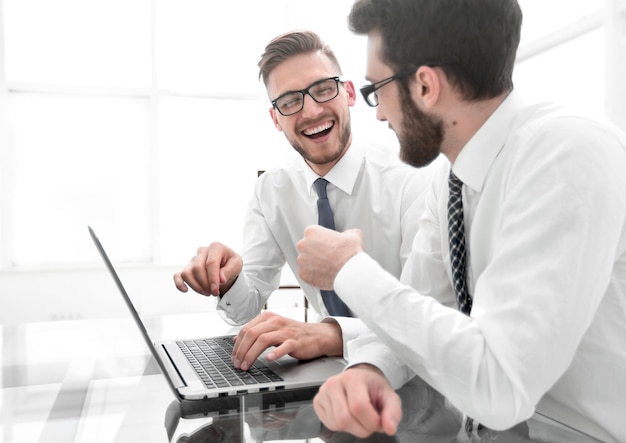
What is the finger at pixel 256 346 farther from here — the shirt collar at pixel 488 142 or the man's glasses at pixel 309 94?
the man's glasses at pixel 309 94

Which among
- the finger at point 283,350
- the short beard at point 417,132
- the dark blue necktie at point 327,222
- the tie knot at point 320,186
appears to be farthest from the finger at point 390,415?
the tie knot at point 320,186

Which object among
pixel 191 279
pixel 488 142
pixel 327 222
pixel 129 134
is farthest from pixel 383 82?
pixel 129 134

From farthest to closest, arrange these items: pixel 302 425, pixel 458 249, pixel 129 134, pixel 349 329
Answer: pixel 129 134
pixel 349 329
pixel 458 249
pixel 302 425

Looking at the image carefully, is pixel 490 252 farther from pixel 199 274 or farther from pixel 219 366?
pixel 199 274

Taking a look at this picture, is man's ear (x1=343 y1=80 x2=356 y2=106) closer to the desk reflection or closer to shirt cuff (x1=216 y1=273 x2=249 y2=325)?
shirt cuff (x1=216 y1=273 x2=249 y2=325)

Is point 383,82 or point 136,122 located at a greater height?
point 136,122

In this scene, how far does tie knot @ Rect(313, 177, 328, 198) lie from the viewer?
2136 millimetres

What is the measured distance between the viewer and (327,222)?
2.05m

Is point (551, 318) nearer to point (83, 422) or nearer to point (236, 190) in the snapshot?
point (83, 422)

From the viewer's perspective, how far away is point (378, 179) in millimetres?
2184

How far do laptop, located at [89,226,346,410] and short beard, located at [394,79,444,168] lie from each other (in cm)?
47

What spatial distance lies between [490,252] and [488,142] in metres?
0.20

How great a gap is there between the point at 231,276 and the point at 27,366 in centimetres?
62

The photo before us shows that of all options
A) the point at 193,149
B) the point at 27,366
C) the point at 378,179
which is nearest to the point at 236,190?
the point at 193,149
